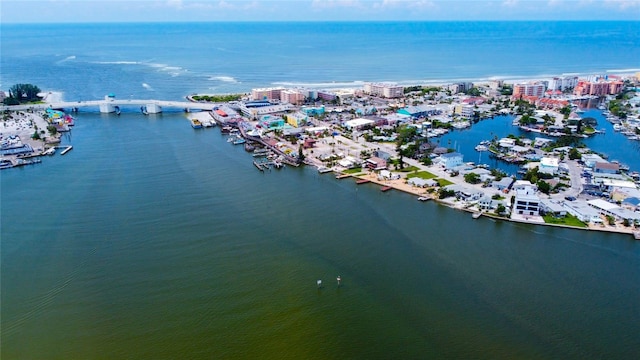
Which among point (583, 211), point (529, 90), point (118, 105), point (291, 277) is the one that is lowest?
point (291, 277)

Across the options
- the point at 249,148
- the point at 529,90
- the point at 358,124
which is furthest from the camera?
the point at 529,90

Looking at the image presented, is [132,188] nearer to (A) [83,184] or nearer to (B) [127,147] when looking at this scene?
(A) [83,184]

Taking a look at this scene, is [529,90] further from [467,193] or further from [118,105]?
[118,105]

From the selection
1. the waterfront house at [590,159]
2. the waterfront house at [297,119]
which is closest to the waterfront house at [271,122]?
the waterfront house at [297,119]

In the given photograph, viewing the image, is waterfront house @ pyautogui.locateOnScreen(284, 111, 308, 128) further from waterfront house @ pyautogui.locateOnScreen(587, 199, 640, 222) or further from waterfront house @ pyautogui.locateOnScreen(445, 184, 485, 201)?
waterfront house @ pyautogui.locateOnScreen(587, 199, 640, 222)

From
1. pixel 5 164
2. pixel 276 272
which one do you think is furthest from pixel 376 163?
pixel 5 164

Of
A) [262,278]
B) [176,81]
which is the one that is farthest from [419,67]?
[262,278]

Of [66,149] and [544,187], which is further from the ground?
[66,149]
